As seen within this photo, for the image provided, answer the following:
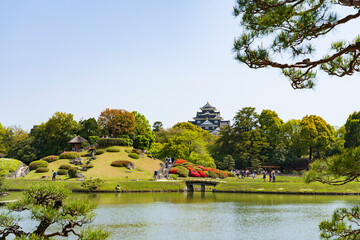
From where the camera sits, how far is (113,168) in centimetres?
4553

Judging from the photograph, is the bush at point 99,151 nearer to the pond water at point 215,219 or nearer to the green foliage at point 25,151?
the green foliage at point 25,151

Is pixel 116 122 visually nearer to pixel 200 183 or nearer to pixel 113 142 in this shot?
pixel 113 142

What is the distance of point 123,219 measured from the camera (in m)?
19.9

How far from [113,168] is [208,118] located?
7796 cm

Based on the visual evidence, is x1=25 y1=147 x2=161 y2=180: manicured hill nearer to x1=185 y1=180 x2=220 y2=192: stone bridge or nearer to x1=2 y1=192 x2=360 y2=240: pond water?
x1=185 y1=180 x2=220 y2=192: stone bridge

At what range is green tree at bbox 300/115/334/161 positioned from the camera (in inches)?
2222

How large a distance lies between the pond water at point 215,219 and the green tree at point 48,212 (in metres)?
7.66

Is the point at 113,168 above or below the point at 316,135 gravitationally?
below

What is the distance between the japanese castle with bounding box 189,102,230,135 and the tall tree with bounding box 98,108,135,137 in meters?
61.1

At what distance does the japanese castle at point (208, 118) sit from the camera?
389 ft

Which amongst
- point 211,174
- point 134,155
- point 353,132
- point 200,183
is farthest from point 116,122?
Result: point 353,132

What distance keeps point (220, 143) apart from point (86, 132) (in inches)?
947

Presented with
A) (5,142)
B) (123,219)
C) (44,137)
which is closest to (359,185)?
(123,219)

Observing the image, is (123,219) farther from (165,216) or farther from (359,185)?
(359,185)
